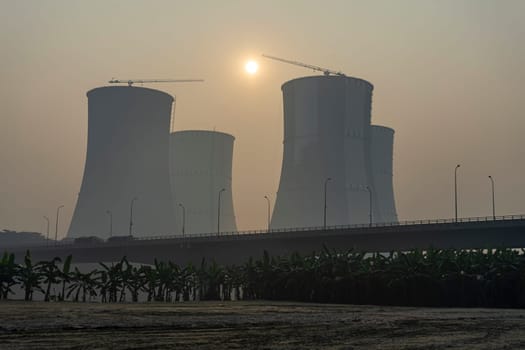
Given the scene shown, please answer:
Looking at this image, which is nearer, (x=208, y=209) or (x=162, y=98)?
(x=162, y=98)

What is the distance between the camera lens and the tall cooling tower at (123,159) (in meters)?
77.1

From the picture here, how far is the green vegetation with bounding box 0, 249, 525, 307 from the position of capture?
99.2ft

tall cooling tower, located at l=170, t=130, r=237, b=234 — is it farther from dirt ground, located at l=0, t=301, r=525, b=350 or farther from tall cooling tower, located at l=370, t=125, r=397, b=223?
dirt ground, located at l=0, t=301, r=525, b=350

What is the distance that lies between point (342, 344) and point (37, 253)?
85.5 metres

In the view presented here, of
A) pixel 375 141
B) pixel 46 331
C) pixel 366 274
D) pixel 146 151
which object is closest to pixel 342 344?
pixel 46 331

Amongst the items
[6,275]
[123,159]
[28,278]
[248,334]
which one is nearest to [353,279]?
[28,278]

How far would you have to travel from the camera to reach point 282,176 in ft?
243

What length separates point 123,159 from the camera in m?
77.8

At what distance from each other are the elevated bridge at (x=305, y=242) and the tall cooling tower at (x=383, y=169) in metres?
14.6

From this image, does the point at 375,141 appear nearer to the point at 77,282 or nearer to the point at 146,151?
the point at 146,151

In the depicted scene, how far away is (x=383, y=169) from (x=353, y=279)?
199 ft

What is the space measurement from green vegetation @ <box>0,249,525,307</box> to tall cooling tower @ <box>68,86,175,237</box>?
132 feet

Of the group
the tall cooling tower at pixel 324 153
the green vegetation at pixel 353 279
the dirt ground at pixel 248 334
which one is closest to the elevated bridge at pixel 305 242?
the tall cooling tower at pixel 324 153

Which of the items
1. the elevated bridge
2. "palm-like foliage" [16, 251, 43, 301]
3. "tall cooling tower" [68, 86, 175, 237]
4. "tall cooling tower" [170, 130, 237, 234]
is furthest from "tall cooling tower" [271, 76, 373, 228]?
"palm-like foliage" [16, 251, 43, 301]
